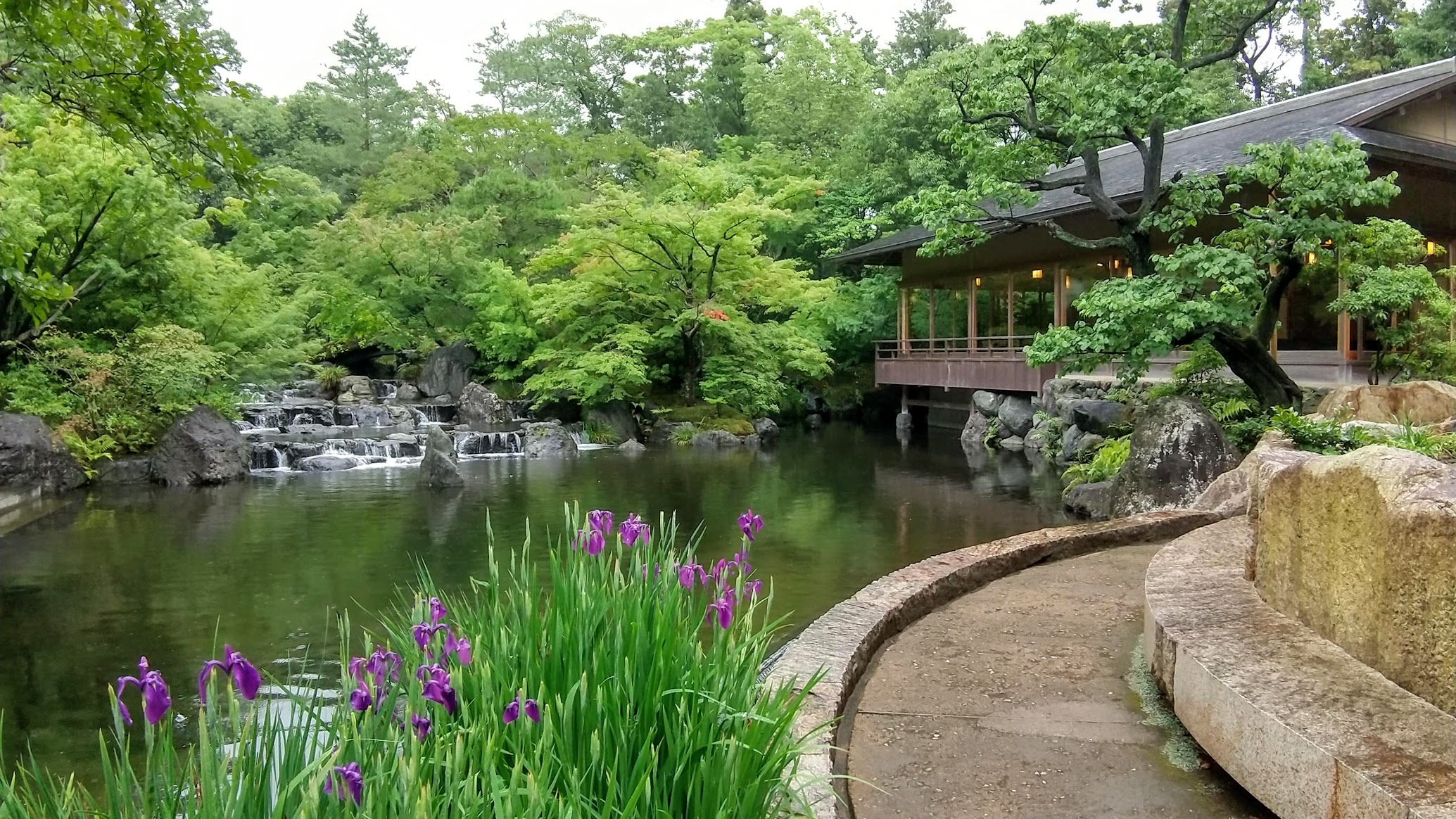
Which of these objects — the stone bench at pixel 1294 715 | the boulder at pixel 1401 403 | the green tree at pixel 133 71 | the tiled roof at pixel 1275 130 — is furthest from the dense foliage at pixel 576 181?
the stone bench at pixel 1294 715

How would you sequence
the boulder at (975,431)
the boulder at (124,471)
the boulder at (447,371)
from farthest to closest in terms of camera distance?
1. the boulder at (447,371)
2. the boulder at (975,431)
3. the boulder at (124,471)

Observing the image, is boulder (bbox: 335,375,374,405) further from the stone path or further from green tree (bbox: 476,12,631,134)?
the stone path

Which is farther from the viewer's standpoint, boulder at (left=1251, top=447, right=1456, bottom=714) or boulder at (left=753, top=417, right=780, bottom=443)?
boulder at (left=753, top=417, right=780, bottom=443)

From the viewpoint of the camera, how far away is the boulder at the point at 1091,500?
427 inches

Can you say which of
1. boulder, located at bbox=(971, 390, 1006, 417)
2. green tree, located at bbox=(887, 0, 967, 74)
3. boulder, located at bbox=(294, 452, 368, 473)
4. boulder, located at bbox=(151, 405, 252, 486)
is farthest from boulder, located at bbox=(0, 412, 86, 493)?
green tree, located at bbox=(887, 0, 967, 74)

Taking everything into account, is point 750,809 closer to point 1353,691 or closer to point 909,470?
point 1353,691

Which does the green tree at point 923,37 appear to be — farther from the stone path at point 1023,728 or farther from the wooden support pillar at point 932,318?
the stone path at point 1023,728

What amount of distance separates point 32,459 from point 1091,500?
12.9 m

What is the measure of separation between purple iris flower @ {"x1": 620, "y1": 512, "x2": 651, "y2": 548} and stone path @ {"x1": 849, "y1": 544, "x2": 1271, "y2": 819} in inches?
35.4

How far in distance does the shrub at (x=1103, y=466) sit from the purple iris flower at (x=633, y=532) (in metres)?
9.67

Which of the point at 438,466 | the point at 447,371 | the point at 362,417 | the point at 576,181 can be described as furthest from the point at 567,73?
the point at 438,466

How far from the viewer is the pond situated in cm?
653

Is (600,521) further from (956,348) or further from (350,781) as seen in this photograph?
(956,348)

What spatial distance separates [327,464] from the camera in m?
16.5
